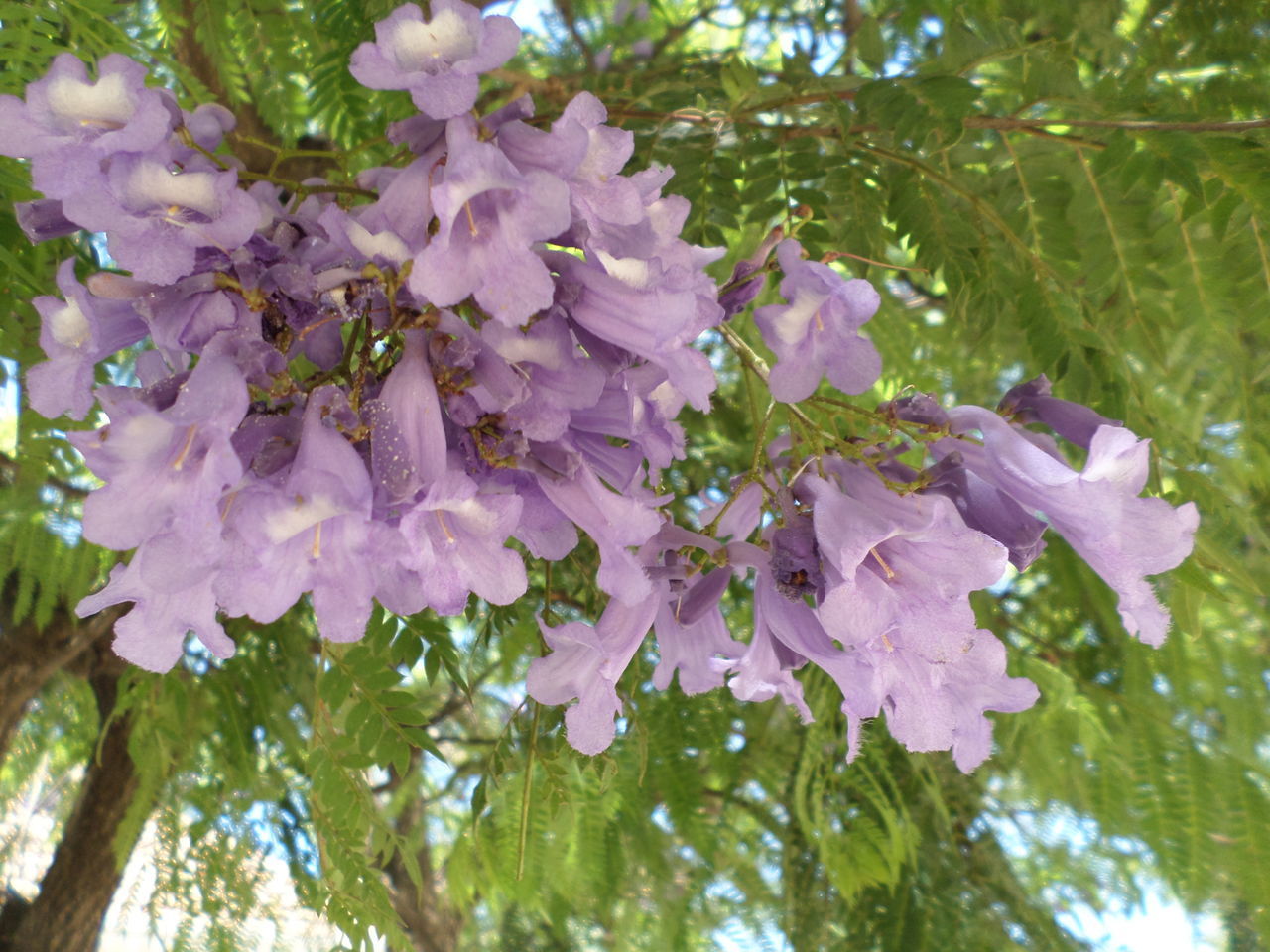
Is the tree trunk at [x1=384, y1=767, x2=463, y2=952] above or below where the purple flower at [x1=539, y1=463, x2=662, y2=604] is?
above

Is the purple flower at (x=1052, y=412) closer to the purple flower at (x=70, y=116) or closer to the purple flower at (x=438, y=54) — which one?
the purple flower at (x=438, y=54)

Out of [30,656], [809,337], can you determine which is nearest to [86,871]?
[30,656]

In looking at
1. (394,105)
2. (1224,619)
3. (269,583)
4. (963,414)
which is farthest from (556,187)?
(1224,619)

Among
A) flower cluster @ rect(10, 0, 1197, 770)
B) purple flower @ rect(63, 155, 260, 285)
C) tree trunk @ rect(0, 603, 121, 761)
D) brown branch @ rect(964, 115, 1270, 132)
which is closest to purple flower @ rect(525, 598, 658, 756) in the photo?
flower cluster @ rect(10, 0, 1197, 770)

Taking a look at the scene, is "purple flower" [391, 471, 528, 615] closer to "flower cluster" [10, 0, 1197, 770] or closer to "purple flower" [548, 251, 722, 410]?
"flower cluster" [10, 0, 1197, 770]

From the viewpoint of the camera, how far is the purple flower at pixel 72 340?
670mm

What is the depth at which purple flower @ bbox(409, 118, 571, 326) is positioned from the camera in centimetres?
58

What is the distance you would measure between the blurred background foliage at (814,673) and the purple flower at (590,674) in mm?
182

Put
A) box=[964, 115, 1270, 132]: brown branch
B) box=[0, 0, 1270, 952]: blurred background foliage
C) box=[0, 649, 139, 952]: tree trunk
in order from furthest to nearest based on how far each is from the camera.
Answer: box=[0, 649, 139, 952]: tree trunk → box=[0, 0, 1270, 952]: blurred background foliage → box=[964, 115, 1270, 132]: brown branch

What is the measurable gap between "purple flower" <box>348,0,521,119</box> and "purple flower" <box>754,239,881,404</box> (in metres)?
0.29

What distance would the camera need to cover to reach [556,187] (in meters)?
0.59

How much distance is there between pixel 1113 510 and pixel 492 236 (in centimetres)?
49

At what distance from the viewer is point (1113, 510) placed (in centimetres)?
70

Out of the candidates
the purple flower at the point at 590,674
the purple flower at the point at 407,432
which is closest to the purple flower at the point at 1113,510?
the purple flower at the point at 590,674
